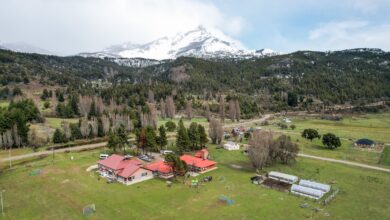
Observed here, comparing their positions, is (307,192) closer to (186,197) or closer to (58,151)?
(186,197)

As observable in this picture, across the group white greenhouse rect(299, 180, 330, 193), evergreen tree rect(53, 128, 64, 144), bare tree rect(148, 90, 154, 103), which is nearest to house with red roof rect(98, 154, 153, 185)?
white greenhouse rect(299, 180, 330, 193)

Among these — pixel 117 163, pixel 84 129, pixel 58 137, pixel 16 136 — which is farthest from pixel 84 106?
pixel 117 163

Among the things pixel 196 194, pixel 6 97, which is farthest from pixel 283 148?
pixel 6 97

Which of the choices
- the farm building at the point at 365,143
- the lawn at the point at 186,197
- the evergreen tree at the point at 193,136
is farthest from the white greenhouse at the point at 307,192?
the farm building at the point at 365,143

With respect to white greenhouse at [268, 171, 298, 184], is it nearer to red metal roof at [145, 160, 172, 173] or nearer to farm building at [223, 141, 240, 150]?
red metal roof at [145, 160, 172, 173]

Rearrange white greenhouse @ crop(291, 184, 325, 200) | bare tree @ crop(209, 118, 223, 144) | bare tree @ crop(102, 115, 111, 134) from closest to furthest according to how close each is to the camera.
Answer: white greenhouse @ crop(291, 184, 325, 200) < bare tree @ crop(209, 118, 223, 144) < bare tree @ crop(102, 115, 111, 134)

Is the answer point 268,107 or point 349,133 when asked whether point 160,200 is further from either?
point 268,107

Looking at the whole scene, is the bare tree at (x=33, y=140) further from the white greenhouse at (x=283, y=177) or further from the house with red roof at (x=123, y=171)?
the white greenhouse at (x=283, y=177)
